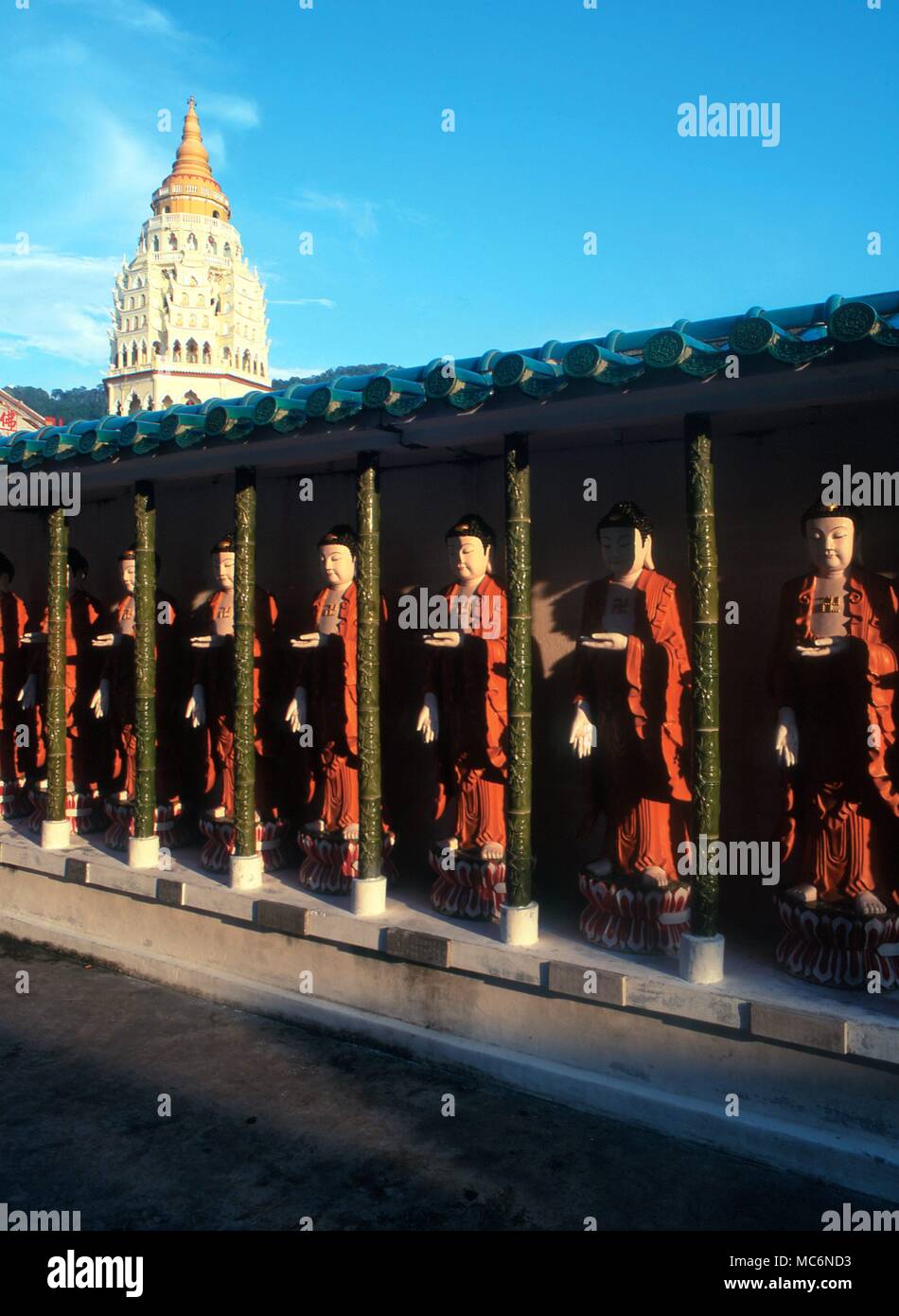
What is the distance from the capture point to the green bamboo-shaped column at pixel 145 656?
24.6ft

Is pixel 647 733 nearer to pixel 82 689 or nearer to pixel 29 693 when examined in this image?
pixel 82 689

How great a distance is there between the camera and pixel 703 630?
516 centimetres

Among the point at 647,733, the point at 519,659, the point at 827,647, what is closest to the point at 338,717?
the point at 519,659

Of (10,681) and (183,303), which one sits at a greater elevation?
(183,303)

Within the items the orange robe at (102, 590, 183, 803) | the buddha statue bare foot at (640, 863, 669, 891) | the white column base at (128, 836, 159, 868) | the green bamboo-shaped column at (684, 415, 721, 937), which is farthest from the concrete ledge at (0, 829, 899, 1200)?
the green bamboo-shaped column at (684, 415, 721, 937)

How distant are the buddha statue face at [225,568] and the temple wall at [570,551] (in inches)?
29.5

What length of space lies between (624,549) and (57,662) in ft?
16.1

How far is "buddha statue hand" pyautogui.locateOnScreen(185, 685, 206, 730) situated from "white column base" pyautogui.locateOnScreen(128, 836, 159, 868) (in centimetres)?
91

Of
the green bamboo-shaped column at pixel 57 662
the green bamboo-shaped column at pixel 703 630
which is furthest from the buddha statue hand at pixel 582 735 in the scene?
the green bamboo-shaped column at pixel 57 662

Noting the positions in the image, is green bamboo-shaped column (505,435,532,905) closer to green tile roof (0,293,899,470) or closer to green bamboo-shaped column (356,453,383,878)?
green tile roof (0,293,899,470)

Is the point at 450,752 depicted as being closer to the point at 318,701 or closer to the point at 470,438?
the point at 318,701

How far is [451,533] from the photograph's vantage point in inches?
249

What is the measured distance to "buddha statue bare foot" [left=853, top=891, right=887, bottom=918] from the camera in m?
4.87

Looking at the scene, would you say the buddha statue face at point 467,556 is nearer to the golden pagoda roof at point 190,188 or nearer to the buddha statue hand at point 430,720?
the buddha statue hand at point 430,720
